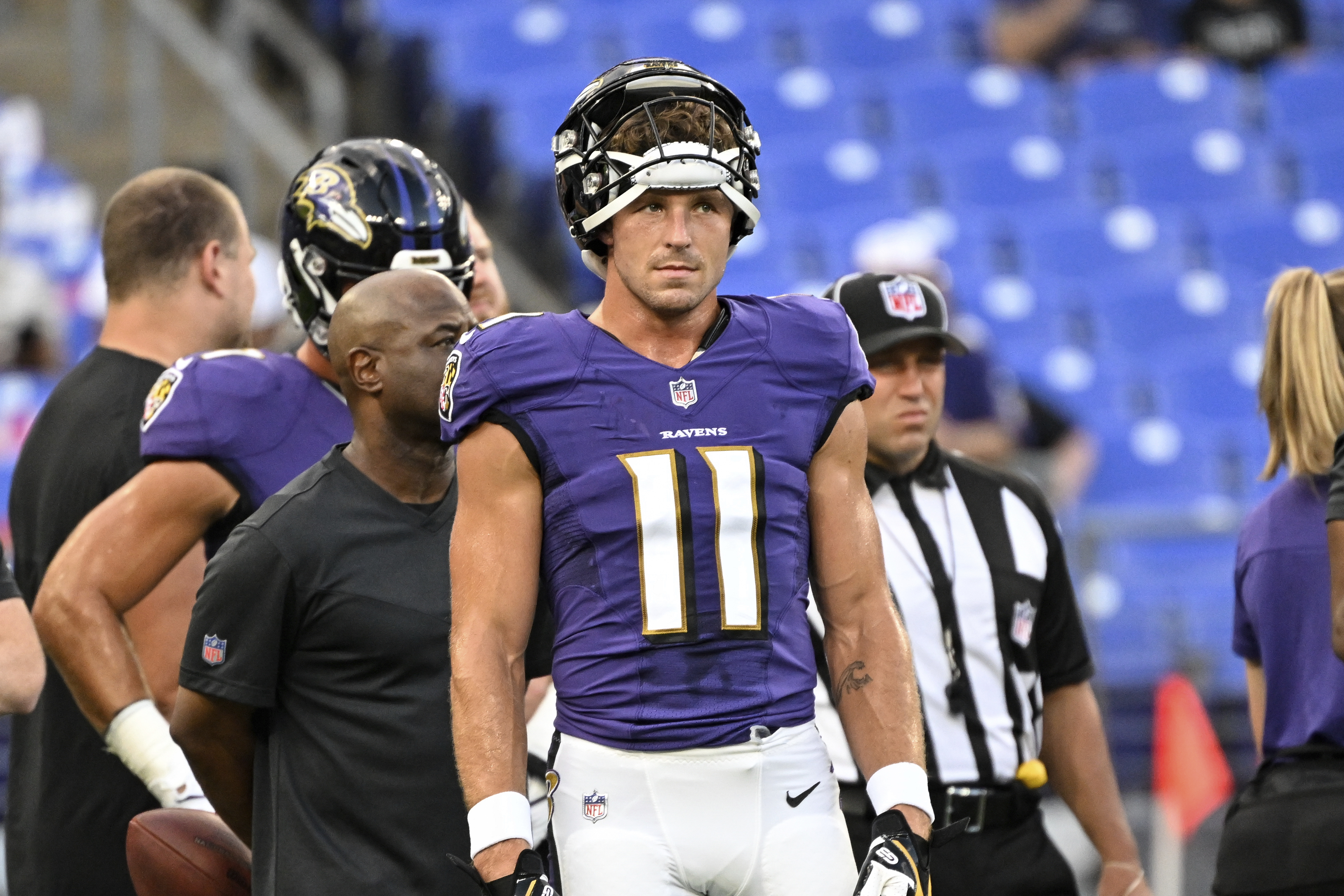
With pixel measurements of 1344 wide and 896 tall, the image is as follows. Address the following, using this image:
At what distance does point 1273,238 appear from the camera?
10547 millimetres

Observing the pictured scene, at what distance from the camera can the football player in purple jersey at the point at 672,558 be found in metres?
2.78

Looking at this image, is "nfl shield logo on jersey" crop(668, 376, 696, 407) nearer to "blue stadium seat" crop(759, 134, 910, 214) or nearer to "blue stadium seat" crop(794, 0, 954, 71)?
"blue stadium seat" crop(759, 134, 910, 214)

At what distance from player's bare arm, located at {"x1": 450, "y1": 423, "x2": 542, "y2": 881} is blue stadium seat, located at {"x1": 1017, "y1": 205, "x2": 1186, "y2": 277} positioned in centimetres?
805

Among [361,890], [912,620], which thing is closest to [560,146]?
[361,890]

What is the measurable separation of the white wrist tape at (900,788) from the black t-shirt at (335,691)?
737mm

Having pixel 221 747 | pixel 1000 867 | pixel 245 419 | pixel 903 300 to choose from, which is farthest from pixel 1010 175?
pixel 221 747

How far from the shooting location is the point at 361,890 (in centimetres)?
304

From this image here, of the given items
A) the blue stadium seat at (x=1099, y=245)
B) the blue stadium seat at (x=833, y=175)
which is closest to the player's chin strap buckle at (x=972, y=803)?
the blue stadium seat at (x=1099, y=245)

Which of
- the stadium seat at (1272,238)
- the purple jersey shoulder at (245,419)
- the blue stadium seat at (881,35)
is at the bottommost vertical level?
the purple jersey shoulder at (245,419)

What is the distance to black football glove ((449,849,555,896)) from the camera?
2668 mm

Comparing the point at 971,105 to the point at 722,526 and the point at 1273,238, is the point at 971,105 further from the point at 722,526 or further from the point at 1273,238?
the point at 722,526

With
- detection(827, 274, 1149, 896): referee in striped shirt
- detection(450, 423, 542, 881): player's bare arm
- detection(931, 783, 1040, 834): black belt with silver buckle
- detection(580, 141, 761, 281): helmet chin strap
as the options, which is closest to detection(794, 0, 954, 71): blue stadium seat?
detection(827, 274, 1149, 896): referee in striped shirt

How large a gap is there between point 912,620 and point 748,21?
27.3 feet

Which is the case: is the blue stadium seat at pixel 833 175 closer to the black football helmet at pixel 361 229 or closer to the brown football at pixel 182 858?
the black football helmet at pixel 361 229
